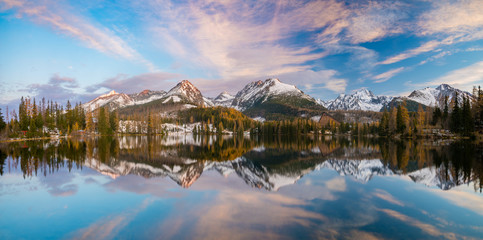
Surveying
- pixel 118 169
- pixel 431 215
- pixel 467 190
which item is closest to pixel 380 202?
pixel 431 215

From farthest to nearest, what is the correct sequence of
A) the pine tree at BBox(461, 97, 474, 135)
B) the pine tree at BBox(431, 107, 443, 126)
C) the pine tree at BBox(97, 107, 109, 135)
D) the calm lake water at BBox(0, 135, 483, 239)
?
the pine tree at BBox(97, 107, 109, 135) < the pine tree at BBox(431, 107, 443, 126) < the pine tree at BBox(461, 97, 474, 135) < the calm lake water at BBox(0, 135, 483, 239)

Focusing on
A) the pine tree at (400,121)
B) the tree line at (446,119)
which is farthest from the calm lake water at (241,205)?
the pine tree at (400,121)

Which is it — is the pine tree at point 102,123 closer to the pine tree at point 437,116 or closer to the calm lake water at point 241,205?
the calm lake water at point 241,205

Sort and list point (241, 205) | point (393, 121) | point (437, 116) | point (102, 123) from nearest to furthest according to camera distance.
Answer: point (241, 205) < point (437, 116) < point (393, 121) < point (102, 123)

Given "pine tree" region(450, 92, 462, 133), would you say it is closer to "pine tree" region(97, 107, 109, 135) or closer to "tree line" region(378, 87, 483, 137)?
"tree line" region(378, 87, 483, 137)

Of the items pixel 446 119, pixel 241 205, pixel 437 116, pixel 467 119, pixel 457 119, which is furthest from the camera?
pixel 437 116

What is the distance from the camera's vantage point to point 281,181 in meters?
19.1

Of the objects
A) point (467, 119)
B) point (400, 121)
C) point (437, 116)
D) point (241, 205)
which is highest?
point (437, 116)

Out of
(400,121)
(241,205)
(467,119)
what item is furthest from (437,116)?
(241,205)

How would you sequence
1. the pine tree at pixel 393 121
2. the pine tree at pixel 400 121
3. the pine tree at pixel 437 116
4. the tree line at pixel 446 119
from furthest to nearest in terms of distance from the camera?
the pine tree at pixel 393 121 < the pine tree at pixel 437 116 < the pine tree at pixel 400 121 < the tree line at pixel 446 119

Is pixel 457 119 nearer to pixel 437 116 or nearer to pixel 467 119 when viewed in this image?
pixel 467 119

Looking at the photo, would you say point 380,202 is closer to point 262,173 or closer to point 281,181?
point 281,181

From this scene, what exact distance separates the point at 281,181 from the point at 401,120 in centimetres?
9977

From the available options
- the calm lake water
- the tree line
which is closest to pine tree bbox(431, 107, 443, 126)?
the tree line
